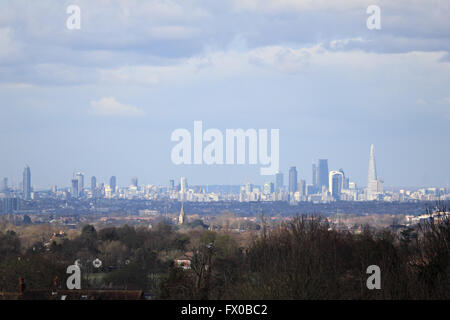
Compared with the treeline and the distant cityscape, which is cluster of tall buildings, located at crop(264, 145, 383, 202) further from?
the treeline

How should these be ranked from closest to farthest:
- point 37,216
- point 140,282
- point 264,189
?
point 140,282 → point 37,216 → point 264,189

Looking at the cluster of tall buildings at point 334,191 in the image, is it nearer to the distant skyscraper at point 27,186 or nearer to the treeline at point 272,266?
the distant skyscraper at point 27,186

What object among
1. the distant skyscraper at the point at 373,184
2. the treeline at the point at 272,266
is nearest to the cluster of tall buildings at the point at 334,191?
the distant skyscraper at the point at 373,184

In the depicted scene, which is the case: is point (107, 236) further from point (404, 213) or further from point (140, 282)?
point (404, 213)

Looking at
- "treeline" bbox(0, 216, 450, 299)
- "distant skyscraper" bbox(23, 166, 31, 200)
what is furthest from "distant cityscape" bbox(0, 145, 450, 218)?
"treeline" bbox(0, 216, 450, 299)

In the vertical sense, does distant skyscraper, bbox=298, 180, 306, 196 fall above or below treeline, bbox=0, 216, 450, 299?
above

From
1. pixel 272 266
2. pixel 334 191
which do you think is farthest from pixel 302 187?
pixel 272 266

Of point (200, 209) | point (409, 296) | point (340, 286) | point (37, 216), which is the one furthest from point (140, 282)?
point (200, 209)
